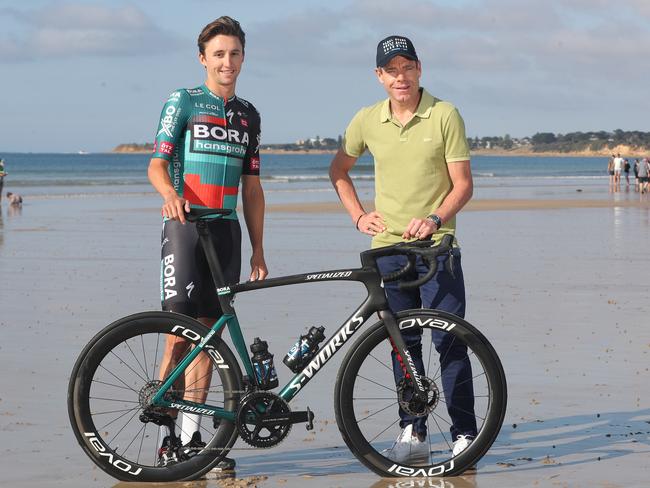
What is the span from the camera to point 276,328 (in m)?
9.02

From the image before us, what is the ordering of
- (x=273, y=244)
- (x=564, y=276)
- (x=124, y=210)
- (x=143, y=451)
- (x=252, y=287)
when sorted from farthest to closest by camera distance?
(x=124, y=210)
(x=273, y=244)
(x=564, y=276)
(x=143, y=451)
(x=252, y=287)

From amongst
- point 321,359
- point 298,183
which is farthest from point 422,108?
point 298,183

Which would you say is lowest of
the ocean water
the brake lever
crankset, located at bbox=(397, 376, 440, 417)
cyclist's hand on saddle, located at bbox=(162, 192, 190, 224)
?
the ocean water

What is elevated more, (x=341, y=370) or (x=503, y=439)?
(x=341, y=370)

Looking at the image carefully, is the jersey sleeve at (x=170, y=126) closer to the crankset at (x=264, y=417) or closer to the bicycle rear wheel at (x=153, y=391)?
the bicycle rear wheel at (x=153, y=391)

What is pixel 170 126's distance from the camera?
507 cm

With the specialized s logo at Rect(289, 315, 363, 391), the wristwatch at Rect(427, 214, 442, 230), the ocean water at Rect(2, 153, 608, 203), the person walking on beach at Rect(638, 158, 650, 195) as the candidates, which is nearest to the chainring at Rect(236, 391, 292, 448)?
the specialized s logo at Rect(289, 315, 363, 391)

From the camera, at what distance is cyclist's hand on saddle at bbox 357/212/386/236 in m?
5.37

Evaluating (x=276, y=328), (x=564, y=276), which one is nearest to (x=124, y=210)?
(x=564, y=276)

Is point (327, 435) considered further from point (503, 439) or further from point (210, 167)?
point (210, 167)

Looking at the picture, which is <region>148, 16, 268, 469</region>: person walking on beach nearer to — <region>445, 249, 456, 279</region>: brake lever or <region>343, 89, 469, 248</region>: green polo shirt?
<region>343, 89, 469, 248</region>: green polo shirt

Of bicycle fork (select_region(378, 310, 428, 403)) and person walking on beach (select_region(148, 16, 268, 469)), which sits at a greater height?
person walking on beach (select_region(148, 16, 268, 469))

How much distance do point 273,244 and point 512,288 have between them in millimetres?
Answer: 6600

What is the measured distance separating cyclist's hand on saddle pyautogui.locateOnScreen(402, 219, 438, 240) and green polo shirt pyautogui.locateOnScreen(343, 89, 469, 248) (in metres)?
0.18
